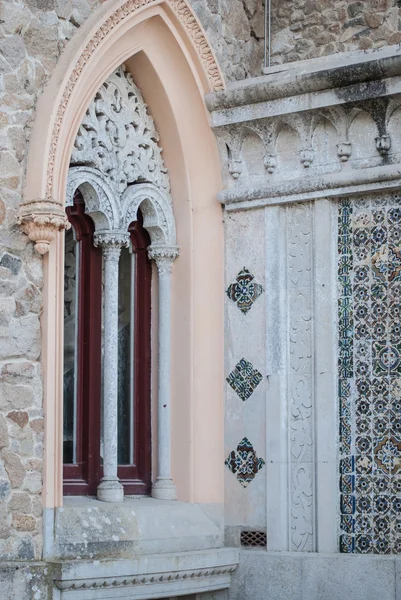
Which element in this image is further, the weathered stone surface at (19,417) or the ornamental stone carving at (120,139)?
the ornamental stone carving at (120,139)

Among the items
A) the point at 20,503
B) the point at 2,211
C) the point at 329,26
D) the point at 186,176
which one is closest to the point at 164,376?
the point at 186,176

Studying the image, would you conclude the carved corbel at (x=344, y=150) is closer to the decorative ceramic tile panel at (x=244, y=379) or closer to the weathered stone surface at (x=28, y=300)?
the decorative ceramic tile panel at (x=244, y=379)

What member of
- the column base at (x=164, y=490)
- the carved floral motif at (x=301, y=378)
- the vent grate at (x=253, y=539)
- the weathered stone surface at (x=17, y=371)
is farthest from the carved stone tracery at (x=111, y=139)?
the vent grate at (x=253, y=539)

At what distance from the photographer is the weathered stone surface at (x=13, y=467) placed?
7234 millimetres

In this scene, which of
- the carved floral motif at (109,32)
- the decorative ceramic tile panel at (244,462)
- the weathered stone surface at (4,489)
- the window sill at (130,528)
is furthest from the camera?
the decorative ceramic tile panel at (244,462)

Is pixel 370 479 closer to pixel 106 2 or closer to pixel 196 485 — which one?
pixel 196 485

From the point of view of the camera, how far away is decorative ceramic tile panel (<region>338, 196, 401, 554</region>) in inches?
318

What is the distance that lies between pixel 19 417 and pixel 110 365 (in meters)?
1.02

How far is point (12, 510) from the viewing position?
23.7 feet

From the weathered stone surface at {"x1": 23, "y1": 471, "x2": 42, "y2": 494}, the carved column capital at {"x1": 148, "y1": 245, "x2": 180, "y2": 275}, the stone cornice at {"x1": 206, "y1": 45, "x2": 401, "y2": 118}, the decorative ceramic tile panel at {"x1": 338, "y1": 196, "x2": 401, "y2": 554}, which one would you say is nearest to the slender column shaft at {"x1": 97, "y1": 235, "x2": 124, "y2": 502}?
the carved column capital at {"x1": 148, "y1": 245, "x2": 180, "y2": 275}

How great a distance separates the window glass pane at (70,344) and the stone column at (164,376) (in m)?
0.64

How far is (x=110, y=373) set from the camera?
818 cm

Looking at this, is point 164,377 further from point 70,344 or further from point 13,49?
point 13,49

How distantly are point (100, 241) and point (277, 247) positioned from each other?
1.14m
